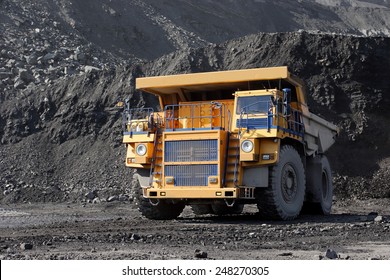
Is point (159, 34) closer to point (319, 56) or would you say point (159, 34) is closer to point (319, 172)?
point (319, 56)

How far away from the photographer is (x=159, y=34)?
1937 inches

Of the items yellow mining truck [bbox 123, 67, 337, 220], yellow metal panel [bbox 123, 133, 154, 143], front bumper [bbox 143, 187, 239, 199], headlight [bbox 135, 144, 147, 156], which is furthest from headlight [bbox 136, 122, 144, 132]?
front bumper [bbox 143, 187, 239, 199]

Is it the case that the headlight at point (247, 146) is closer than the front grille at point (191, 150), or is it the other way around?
the headlight at point (247, 146)

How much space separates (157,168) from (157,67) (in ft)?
54.2

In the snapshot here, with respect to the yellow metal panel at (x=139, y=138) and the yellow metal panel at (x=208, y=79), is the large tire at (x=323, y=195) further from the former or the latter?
the yellow metal panel at (x=139, y=138)

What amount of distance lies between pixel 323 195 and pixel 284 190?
281cm

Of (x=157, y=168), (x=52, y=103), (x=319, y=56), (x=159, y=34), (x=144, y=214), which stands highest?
(x=159, y=34)

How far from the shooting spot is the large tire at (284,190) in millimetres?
13922

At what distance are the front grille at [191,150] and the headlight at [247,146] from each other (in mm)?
499

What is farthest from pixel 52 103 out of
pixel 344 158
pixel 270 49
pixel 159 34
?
pixel 159 34

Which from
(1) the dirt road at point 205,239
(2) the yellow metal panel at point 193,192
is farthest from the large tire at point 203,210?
(2) the yellow metal panel at point 193,192

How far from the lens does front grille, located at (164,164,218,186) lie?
13.9 metres

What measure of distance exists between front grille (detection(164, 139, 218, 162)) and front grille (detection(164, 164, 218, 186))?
0.13m

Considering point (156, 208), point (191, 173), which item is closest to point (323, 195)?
point (156, 208)
